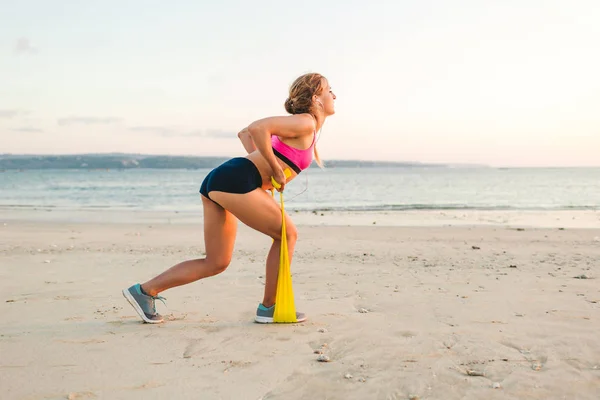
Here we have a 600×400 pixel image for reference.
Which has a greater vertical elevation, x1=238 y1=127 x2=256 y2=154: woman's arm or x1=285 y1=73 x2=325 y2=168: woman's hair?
x1=285 y1=73 x2=325 y2=168: woman's hair

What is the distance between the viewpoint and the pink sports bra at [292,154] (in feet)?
14.0

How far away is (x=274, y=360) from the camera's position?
12.0ft

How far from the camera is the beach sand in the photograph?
322cm

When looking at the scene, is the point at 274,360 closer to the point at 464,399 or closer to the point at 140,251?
the point at 464,399

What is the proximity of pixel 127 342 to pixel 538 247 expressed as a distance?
7.87 metres

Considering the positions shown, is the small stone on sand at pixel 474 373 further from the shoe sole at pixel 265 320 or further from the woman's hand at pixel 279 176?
the woman's hand at pixel 279 176

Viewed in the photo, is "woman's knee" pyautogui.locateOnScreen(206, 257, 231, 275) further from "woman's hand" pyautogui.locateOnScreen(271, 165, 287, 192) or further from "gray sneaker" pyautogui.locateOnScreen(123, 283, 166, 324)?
"woman's hand" pyautogui.locateOnScreen(271, 165, 287, 192)

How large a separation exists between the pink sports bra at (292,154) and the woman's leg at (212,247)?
621 millimetres

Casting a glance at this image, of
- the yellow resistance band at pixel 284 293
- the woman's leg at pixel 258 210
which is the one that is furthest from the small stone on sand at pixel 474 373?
the woman's leg at pixel 258 210

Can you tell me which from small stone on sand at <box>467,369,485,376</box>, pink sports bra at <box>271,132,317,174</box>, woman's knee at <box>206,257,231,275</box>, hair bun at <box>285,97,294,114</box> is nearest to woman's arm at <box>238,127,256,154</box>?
pink sports bra at <box>271,132,317,174</box>

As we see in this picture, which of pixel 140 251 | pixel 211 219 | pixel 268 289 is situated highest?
pixel 211 219

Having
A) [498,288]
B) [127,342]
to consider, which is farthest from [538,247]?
[127,342]

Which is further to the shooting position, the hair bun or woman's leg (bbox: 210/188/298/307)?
the hair bun

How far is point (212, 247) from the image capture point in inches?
176
